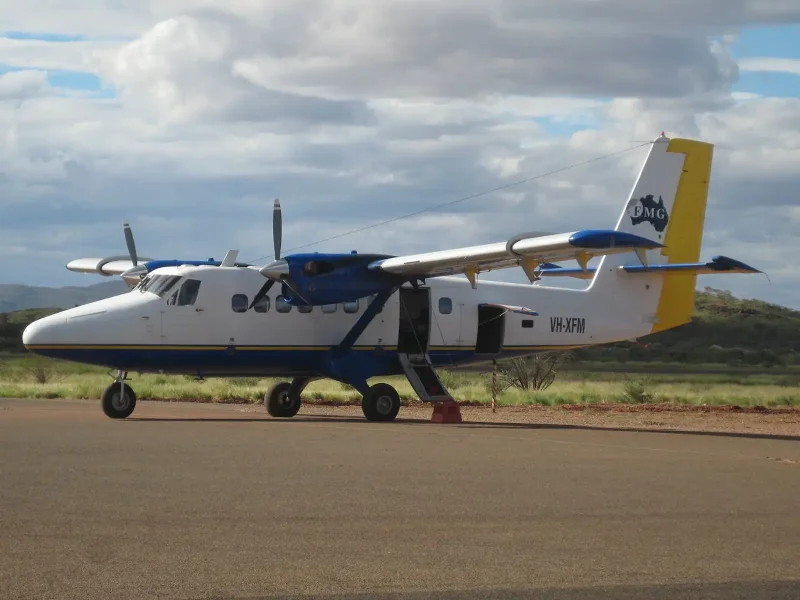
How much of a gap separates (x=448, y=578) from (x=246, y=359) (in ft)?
52.8

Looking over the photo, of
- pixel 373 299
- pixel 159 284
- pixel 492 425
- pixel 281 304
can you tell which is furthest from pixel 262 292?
pixel 492 425

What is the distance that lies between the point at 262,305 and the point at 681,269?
8.23 metres

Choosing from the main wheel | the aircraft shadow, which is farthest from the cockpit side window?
the main wheel

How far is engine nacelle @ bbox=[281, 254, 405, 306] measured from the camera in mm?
23219

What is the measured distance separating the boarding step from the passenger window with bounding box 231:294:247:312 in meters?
3.44

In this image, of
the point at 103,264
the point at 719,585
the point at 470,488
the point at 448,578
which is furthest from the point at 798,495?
the point at 103,264

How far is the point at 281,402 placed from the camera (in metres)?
25.7

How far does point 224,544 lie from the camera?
29.9 ft

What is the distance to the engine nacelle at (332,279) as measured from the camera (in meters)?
23.2

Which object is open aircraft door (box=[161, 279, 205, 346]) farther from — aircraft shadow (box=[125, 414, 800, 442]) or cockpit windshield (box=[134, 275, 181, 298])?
aircraft shadow (box=[125, 414, 800, 442])

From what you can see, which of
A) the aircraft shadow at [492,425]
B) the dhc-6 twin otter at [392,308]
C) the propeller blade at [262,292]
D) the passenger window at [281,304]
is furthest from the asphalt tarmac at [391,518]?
the passenger window at [281,304]

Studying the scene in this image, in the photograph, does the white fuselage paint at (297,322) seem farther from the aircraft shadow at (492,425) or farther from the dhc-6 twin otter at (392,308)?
the aircraft shadow at (492,425)

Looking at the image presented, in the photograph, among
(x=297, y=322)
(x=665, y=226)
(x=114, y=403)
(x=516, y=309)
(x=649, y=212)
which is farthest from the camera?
(x=665, y=226)

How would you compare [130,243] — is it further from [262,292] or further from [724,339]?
[724,339]
